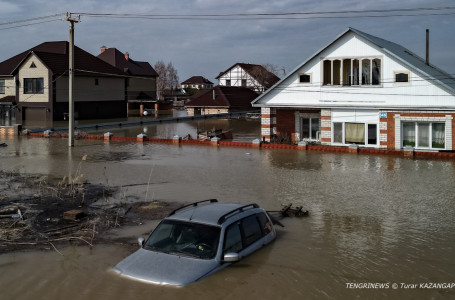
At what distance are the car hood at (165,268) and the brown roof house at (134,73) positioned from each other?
204 feet

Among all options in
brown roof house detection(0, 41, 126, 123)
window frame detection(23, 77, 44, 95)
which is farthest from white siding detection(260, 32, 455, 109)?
window frame detection(23, 77, 44, 95)

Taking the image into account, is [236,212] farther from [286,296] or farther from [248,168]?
[248,168]

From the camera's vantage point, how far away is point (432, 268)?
962 cm

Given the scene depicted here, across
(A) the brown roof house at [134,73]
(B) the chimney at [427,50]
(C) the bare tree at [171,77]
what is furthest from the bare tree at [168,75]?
(B) the chimney at [427,50]

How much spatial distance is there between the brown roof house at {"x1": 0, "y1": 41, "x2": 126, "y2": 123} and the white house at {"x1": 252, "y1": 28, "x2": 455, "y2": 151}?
89.8 ft

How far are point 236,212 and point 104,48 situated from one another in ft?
252

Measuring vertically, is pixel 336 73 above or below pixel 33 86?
below

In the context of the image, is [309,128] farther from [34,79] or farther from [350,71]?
[34,79]

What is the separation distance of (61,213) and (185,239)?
5.81 metres

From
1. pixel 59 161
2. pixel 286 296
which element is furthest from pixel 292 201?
pixel 59 161

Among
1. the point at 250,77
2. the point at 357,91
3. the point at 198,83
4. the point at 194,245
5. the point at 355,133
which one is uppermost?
the point at 198,83

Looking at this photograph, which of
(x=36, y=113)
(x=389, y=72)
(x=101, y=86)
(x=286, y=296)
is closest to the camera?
(x=286, y=296)

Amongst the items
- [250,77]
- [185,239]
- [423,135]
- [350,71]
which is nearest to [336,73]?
[350,71]

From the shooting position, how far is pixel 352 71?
30188 millimetres
